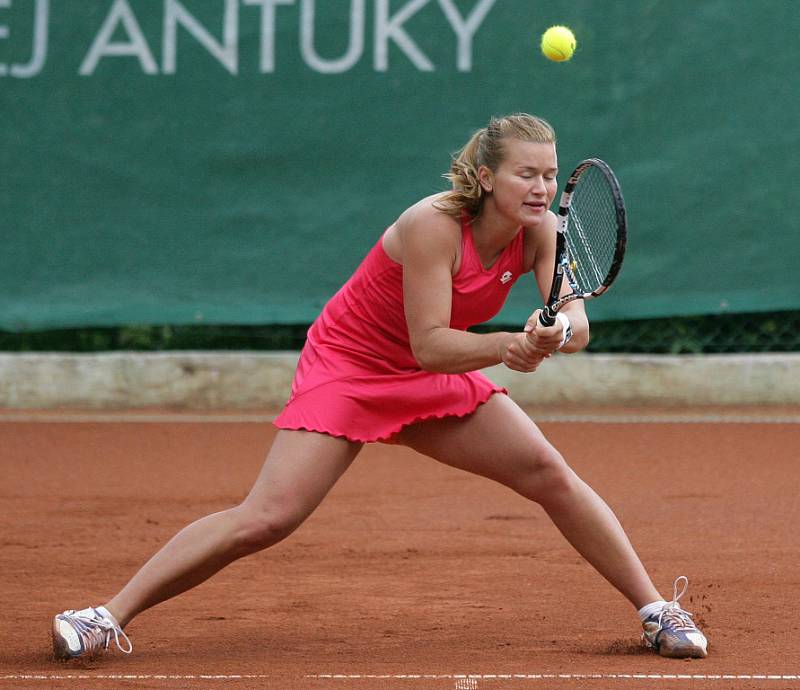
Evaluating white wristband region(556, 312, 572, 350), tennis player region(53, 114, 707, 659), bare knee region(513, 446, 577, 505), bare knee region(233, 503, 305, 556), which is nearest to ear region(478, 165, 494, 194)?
tennis player region(53, 114, 707, 659)

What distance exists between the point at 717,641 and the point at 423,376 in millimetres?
942

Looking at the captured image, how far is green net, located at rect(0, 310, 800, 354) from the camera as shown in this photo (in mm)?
7531

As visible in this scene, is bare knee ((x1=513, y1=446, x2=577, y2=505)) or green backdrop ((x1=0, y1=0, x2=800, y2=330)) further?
green backdrop ((x1=0, y1=0, x2=800, y2=330))

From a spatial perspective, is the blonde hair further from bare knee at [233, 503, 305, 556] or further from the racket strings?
bare knee at [233, 503, 305, 556]

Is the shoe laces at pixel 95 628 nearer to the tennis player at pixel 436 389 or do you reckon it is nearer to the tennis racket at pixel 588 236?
the tennis player at pixel 436 389

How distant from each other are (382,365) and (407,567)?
114 cm

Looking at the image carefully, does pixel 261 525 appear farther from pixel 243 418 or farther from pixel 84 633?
pixel 243 418

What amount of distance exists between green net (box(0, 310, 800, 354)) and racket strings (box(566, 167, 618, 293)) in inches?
148

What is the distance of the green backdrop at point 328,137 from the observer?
23.8 feet

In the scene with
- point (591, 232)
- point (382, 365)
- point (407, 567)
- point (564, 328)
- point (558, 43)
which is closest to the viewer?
point (564, 328)

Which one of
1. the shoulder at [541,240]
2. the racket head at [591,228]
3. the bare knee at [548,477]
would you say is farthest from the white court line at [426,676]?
the shoulder at [541,240]

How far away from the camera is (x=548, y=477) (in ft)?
11.1

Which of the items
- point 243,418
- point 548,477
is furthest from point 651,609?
point 243,418

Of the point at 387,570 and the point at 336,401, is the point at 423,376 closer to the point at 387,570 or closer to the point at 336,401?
the point at 336,401
